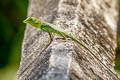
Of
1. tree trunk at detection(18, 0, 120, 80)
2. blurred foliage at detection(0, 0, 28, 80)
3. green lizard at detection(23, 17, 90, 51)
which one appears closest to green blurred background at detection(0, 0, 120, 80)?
blurred foliage at detection(0, 0, 28, 80)

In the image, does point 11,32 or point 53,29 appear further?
point 11,32

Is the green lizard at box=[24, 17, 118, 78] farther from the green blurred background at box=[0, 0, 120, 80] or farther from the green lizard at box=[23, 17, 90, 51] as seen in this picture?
the green blurred background at box=[0, 0, 120, 80]

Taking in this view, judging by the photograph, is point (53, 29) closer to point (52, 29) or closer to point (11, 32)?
point (52, 29)

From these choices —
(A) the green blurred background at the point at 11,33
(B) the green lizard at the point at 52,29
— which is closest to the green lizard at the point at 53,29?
(B) the green lizard at the point at 52,29

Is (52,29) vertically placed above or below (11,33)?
above

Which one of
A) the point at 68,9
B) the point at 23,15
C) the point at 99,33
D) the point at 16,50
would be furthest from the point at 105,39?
the point at 23,15

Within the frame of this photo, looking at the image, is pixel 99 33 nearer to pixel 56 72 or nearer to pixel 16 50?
pixel 56 72

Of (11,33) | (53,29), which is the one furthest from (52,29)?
(11,33)
